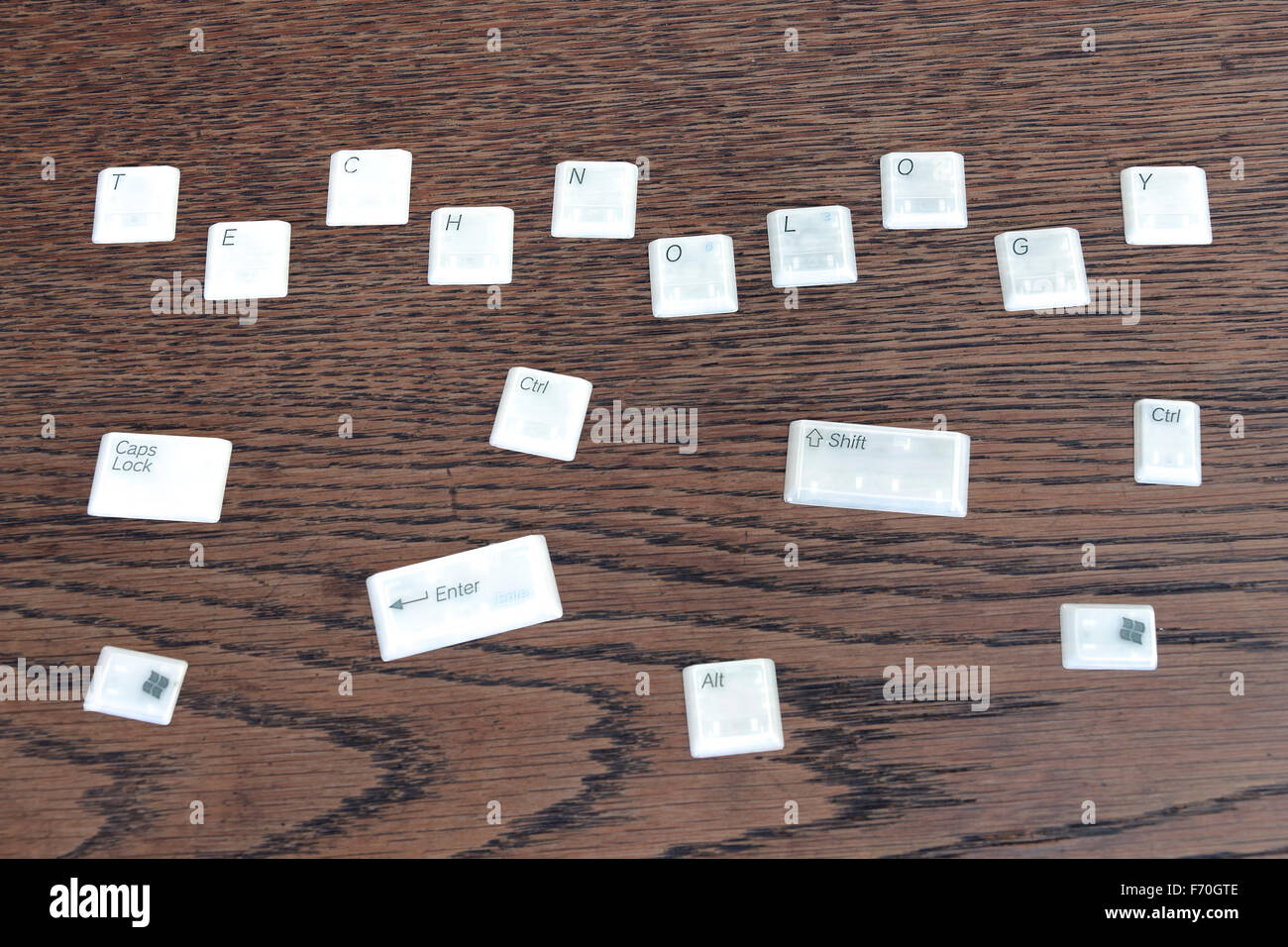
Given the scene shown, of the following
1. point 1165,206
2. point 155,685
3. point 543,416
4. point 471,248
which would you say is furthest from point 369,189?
point 1165,206

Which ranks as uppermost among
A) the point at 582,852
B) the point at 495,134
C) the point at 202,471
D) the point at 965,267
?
the point at 495,134

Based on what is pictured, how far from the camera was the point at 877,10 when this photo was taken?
53cm

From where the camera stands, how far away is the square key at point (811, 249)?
49cm

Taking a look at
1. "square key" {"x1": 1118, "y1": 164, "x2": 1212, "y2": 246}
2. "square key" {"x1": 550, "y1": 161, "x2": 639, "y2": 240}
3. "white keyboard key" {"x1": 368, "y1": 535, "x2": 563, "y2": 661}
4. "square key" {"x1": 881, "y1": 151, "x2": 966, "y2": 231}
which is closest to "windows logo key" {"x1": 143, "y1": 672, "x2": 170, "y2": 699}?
"white keyboard key" {"x1": 368, "y1": 535, "x2": 563, "y2": 661}

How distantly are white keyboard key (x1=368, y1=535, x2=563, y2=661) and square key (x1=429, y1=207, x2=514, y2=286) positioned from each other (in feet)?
0.56

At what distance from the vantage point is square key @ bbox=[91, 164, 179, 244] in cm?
51

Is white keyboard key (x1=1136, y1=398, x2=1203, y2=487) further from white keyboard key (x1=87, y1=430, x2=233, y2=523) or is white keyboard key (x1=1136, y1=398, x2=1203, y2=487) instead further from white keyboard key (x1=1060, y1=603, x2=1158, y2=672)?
white keyboard key (x1=87, y1=430, x2=233, y2=523)

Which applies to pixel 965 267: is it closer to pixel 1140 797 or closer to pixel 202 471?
pixel 1140 797

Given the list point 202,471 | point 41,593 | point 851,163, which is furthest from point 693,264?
point 41,593

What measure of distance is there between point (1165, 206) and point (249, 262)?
575mm

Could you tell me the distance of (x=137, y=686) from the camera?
0.47 meters

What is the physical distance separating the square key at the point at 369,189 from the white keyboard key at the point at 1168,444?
0.47 metres

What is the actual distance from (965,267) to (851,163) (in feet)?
0.32

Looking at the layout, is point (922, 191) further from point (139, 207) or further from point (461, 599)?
point (139, 207)
